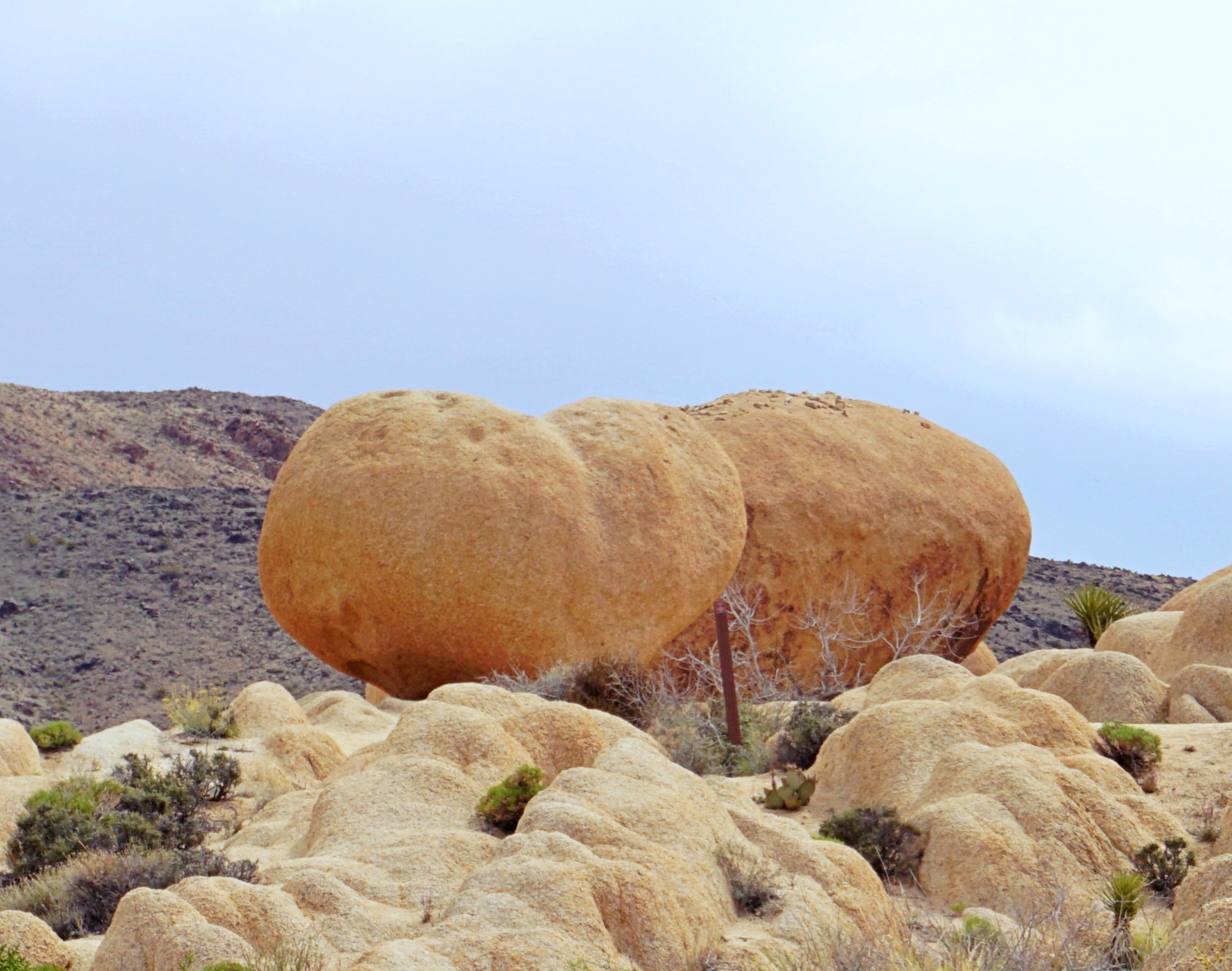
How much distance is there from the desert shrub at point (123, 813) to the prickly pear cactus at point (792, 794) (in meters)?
4.46

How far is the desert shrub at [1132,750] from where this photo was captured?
11109 millimetres

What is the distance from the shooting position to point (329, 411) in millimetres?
15664

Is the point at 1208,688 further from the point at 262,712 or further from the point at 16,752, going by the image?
the point at 16,752

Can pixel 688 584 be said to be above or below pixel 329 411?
below

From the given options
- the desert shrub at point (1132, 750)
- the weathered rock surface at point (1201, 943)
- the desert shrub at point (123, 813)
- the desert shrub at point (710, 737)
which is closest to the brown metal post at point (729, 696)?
the desert shrub at point (710, 737)

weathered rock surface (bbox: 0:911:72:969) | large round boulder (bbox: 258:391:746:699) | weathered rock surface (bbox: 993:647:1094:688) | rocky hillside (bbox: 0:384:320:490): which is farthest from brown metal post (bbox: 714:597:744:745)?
rocky hillside (bbox: 0:384:320:490)

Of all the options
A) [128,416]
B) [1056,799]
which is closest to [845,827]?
[1056,799]

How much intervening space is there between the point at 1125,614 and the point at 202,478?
129 ft

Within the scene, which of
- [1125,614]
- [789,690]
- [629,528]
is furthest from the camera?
[1125,614]

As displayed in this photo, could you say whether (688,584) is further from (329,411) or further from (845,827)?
(845,827)

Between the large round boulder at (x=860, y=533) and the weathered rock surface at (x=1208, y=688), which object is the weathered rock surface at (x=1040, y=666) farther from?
the large round boulder at (x=860, y=533)

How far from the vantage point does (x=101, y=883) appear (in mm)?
7762

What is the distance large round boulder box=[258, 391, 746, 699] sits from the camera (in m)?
14.4

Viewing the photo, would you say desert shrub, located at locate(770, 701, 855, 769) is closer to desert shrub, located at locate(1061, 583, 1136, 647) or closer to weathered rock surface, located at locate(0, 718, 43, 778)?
weathered rock surface, located at locate(0, 718, 43, 778)
